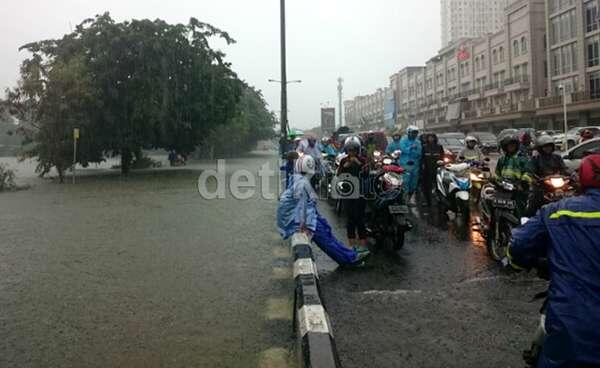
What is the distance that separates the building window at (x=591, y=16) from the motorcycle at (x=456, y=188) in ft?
143

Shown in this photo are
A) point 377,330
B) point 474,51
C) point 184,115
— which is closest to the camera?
point 377,330

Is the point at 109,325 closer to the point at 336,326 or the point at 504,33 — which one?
the point at 336,326

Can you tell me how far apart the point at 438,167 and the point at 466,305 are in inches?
255

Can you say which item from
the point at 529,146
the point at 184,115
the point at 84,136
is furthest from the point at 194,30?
the point at 529,146

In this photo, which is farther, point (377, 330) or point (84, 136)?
point (84, 136)

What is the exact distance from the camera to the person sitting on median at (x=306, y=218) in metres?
7.06

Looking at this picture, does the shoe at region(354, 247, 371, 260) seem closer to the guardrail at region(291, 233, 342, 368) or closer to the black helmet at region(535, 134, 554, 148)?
the guardrail at region(291, 233, 342, 368)

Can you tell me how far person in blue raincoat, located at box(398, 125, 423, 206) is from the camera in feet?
38.3

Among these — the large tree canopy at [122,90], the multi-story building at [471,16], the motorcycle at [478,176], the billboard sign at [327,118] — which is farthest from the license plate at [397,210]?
the multi-story building at [471,16]

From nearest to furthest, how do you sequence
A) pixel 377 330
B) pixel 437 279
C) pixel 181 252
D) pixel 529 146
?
pixel 377 330, pixel 437 279, pixel 181 252, pixel 529 146

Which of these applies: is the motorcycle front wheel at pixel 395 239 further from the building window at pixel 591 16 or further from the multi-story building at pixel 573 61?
the building window at pixel 591 16

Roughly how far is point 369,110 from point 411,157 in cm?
13198

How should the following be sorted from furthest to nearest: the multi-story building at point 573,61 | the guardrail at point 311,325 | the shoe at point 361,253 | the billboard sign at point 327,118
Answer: the multi-story building at point 573,61, the billboard sign at point 327,118, the shoe at point 361,253, the guardrail at point 311,325

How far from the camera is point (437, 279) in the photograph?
6684mm
